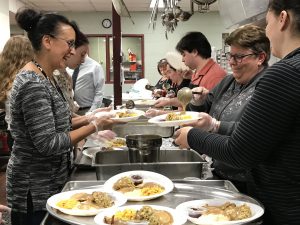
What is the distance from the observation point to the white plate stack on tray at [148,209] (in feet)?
3.59

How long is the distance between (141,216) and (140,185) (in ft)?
1.08

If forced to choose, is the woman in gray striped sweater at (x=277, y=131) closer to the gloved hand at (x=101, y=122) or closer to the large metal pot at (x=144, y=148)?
the large metal pot at (x=144, y=148)

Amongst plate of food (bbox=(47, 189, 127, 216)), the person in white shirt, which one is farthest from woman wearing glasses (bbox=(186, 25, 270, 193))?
the person in white shirt

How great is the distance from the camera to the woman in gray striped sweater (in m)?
1.01

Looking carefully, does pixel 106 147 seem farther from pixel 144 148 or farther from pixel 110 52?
pixel 110 52

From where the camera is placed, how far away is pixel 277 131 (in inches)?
40.4

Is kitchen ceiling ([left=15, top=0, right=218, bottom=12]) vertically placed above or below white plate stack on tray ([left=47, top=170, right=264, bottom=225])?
above

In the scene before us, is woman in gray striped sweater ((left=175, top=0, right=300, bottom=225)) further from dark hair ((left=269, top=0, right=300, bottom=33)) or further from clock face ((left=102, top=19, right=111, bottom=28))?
clock face ((left=102, top=19, right=111, bottom=28))

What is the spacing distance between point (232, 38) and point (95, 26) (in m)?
8.27

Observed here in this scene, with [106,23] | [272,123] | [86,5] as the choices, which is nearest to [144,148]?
[272,123]

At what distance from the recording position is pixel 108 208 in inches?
46.7

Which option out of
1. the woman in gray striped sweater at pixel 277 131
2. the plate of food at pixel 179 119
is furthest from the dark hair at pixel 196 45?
the woman in gray striped sweater at pixel 277 131

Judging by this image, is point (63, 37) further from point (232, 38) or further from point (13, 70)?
point (13, 70)

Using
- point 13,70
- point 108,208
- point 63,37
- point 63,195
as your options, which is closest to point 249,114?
point 108,208
